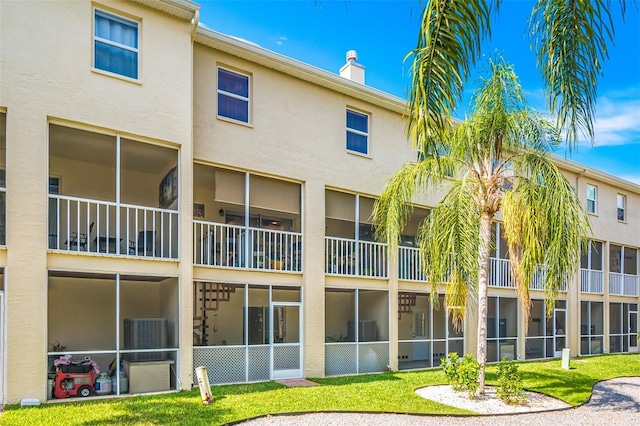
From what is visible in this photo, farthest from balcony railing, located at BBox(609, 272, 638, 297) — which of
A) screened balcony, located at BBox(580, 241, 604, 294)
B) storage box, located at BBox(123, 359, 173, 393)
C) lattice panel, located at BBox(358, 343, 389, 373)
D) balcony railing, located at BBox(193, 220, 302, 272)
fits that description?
storage box, located at BBox(123, 359, 173, 393)

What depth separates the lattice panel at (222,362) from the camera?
40.6ft

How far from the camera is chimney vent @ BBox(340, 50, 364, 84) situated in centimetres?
1788

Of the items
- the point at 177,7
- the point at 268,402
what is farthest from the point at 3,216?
the point at 268,402

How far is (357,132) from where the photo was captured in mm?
16109

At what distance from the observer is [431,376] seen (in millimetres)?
14305

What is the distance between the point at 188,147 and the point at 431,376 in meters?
8.74

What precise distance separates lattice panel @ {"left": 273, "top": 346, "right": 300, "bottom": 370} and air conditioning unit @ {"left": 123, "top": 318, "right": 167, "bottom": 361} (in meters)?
2.90

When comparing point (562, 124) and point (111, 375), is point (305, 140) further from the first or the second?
point (562, 124)

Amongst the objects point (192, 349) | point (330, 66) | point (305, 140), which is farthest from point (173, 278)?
point (330, 66)

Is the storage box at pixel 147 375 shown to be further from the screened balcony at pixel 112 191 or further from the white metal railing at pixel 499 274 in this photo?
the white metal railing at pixel 499 274

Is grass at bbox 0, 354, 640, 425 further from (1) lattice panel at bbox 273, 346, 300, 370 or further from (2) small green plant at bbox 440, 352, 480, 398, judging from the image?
(2) small green plant at bbox 440, 352, 480, 398

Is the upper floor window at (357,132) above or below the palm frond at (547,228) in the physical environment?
above

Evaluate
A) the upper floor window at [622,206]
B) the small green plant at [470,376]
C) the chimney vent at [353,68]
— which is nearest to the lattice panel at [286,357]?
the small green plant at [470,376]

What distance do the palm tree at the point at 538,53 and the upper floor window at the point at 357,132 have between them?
10.6 metres
